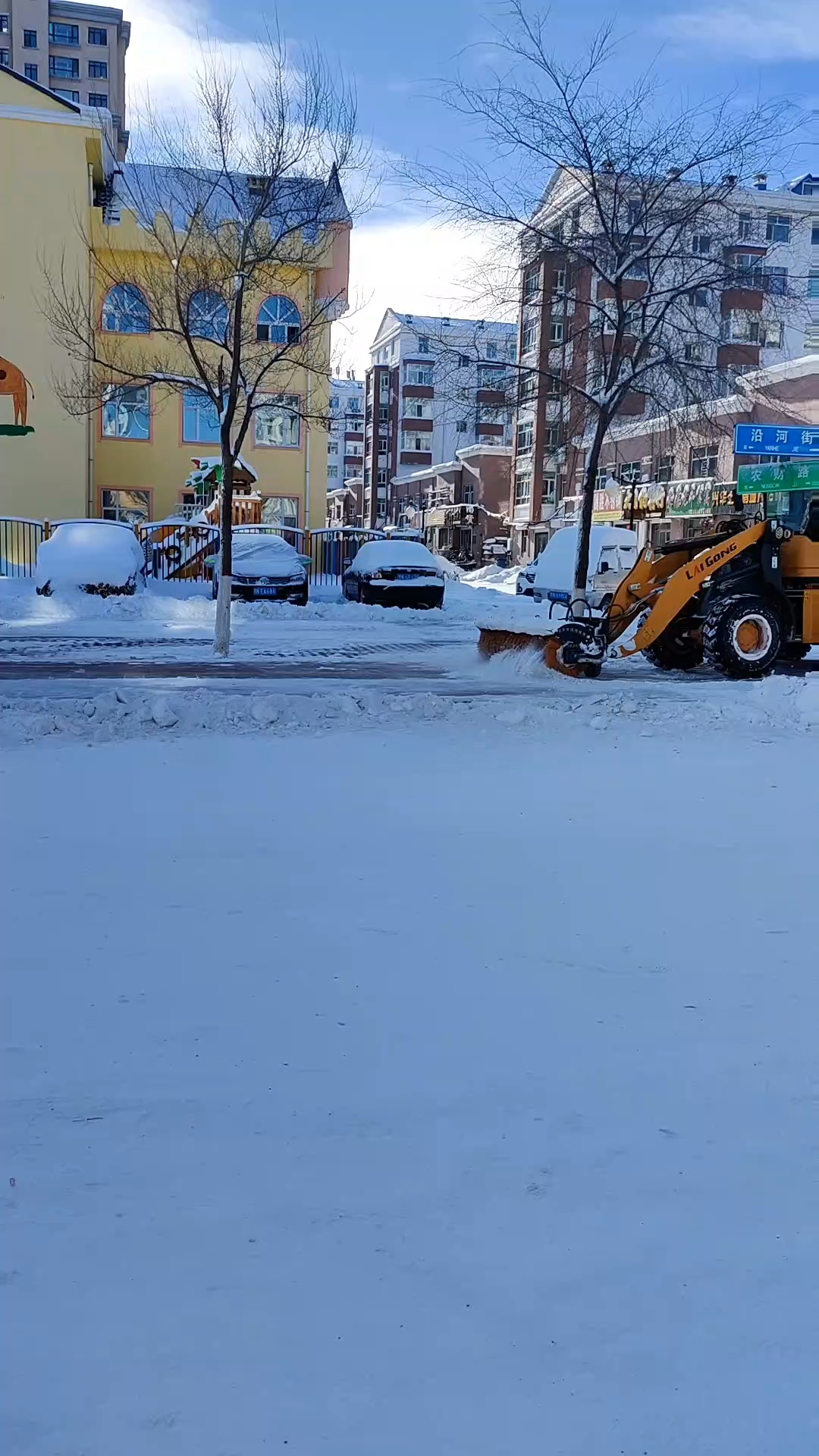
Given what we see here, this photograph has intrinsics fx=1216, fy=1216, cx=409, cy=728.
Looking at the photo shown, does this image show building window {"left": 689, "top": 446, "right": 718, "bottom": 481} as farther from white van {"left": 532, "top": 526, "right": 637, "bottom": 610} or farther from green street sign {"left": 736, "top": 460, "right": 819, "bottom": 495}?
green street sign {"left": 736, "top": 460, "right": 819, "bottom": 495}

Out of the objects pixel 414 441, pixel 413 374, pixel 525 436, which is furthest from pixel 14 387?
pixel 414 441

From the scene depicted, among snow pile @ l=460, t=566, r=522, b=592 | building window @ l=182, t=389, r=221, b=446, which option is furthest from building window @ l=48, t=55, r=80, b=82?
building window @ l=182, t=389, r=221, b=446

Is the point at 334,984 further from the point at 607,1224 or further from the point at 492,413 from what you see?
the point at 492,413

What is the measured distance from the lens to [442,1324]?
7.38 feet

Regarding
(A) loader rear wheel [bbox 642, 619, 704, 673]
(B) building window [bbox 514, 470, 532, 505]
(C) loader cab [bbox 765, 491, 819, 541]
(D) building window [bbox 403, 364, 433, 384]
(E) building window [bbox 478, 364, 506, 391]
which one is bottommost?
(A) loader rear wheel [bbox 642, 619, 704, 673]

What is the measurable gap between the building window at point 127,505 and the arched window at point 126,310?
178 inches

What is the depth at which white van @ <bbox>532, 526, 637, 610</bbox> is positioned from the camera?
83.4 feet

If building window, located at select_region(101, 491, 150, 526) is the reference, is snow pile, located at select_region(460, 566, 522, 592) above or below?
below

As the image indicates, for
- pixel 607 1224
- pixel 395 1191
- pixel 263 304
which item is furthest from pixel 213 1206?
pixel 263 304

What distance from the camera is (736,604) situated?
12.6 metres

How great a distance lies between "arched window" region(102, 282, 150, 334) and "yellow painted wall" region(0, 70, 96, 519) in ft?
5.40

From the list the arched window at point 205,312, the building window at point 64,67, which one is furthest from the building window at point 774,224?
the building window at point 64,67

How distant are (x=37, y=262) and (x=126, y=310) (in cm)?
933

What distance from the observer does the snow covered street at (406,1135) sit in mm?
2102
